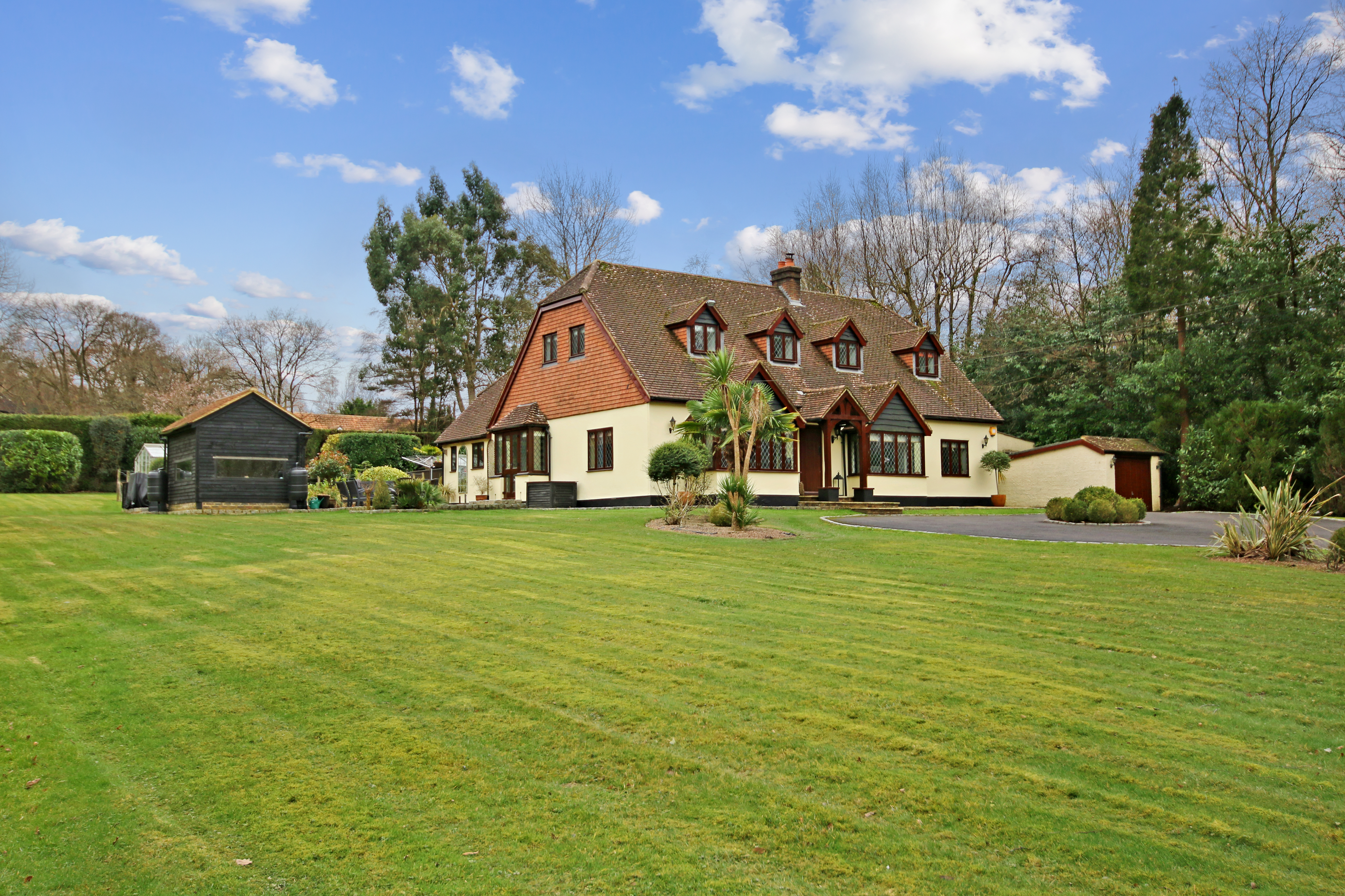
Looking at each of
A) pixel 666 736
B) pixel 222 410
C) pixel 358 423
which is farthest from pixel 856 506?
pixel 358 423

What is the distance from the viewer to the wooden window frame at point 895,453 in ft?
102

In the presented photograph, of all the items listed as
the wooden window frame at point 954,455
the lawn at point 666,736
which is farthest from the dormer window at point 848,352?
the lawn at point 666,736

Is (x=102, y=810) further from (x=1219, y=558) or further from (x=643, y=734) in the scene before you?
(x=1219, y=558)

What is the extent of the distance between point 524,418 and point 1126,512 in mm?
18282

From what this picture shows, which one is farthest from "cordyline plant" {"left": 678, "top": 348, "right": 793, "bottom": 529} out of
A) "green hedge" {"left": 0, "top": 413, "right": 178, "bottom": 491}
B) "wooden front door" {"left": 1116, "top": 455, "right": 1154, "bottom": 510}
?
"green hedge" {"left": 0, "top": 413, "right": 178, "bottom": 491}

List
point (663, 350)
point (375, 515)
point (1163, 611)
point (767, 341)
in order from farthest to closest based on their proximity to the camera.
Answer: point (767, 341) → point (663, 350) → point (375, 515) → point (1163, 611)

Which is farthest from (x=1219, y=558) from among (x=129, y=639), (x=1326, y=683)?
(x=129, y=639)

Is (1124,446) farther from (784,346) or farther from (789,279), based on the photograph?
(789,279)

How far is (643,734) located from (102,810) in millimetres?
3119

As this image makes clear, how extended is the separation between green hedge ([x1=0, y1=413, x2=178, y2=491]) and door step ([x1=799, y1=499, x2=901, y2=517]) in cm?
2663

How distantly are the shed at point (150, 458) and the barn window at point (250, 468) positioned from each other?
578 cm

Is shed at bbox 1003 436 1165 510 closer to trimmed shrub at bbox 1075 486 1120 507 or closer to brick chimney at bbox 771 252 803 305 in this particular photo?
trimmed shrub at bbox 1075 486 1120 507

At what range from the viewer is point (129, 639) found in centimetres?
849

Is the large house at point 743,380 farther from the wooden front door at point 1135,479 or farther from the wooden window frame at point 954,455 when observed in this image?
the wooden front door at point 1135,479
